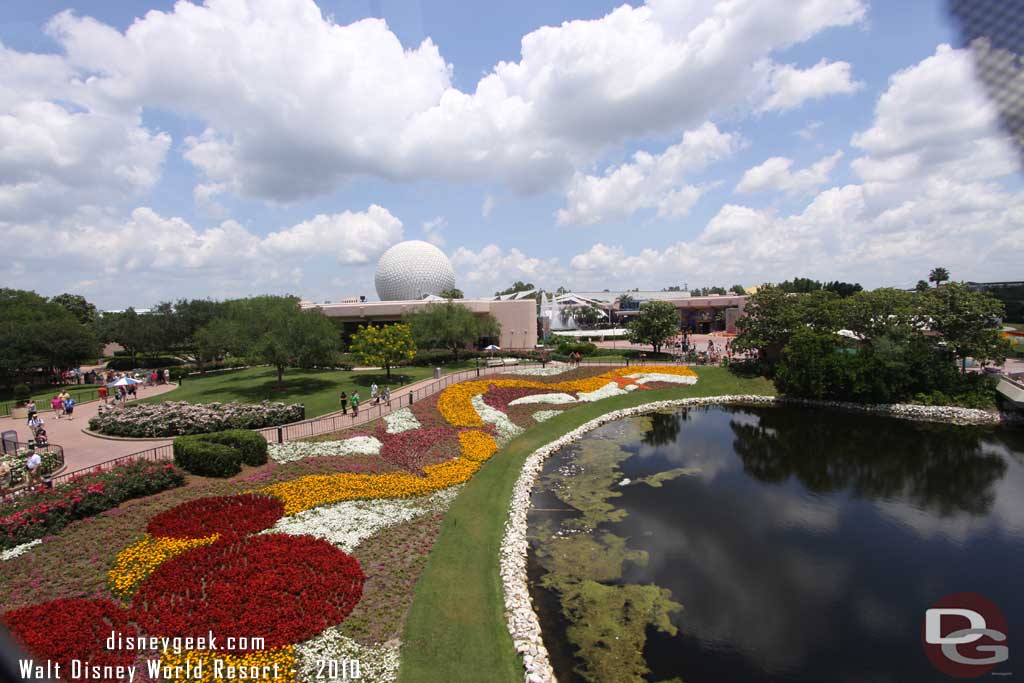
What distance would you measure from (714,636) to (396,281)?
61.9 meters

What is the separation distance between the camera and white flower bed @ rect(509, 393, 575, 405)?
34.3m

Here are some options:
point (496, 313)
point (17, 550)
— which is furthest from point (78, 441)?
point (496, 313)

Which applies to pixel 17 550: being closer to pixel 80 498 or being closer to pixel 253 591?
pixel 80 498

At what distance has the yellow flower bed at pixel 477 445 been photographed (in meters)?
24.2

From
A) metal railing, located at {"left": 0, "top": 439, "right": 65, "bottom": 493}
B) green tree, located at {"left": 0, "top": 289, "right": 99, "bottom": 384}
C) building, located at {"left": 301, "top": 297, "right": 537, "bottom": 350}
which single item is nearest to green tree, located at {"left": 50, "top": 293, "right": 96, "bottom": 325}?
green tree, located at {"left": 0, "top": 289, "right": 99, "bottom": 384}

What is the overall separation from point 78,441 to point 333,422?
11.7m

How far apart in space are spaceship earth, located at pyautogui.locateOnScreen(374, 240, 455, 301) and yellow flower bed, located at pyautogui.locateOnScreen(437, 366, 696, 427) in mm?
33642

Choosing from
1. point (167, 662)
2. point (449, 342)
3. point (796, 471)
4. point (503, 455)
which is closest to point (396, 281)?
point (449, 342)

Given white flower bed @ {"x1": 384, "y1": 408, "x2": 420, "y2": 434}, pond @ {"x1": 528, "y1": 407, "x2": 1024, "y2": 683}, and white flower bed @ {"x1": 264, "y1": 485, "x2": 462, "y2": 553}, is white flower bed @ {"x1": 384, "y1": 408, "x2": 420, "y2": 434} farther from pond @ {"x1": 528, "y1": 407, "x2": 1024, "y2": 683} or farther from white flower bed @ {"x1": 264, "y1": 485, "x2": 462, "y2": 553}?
pond @ {"x1": 528, "y1": 407, "x2": 1024, "y2": 683}

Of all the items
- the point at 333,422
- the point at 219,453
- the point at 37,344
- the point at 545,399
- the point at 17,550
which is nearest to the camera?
the point at 17,550

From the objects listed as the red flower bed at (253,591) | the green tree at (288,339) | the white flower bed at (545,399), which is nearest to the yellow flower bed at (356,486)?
the red flower bed at (253,591)

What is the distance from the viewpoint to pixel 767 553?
16.0 meters

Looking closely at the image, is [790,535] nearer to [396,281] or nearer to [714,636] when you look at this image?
[714,636]

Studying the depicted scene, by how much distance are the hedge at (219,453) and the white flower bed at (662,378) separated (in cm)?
2954
